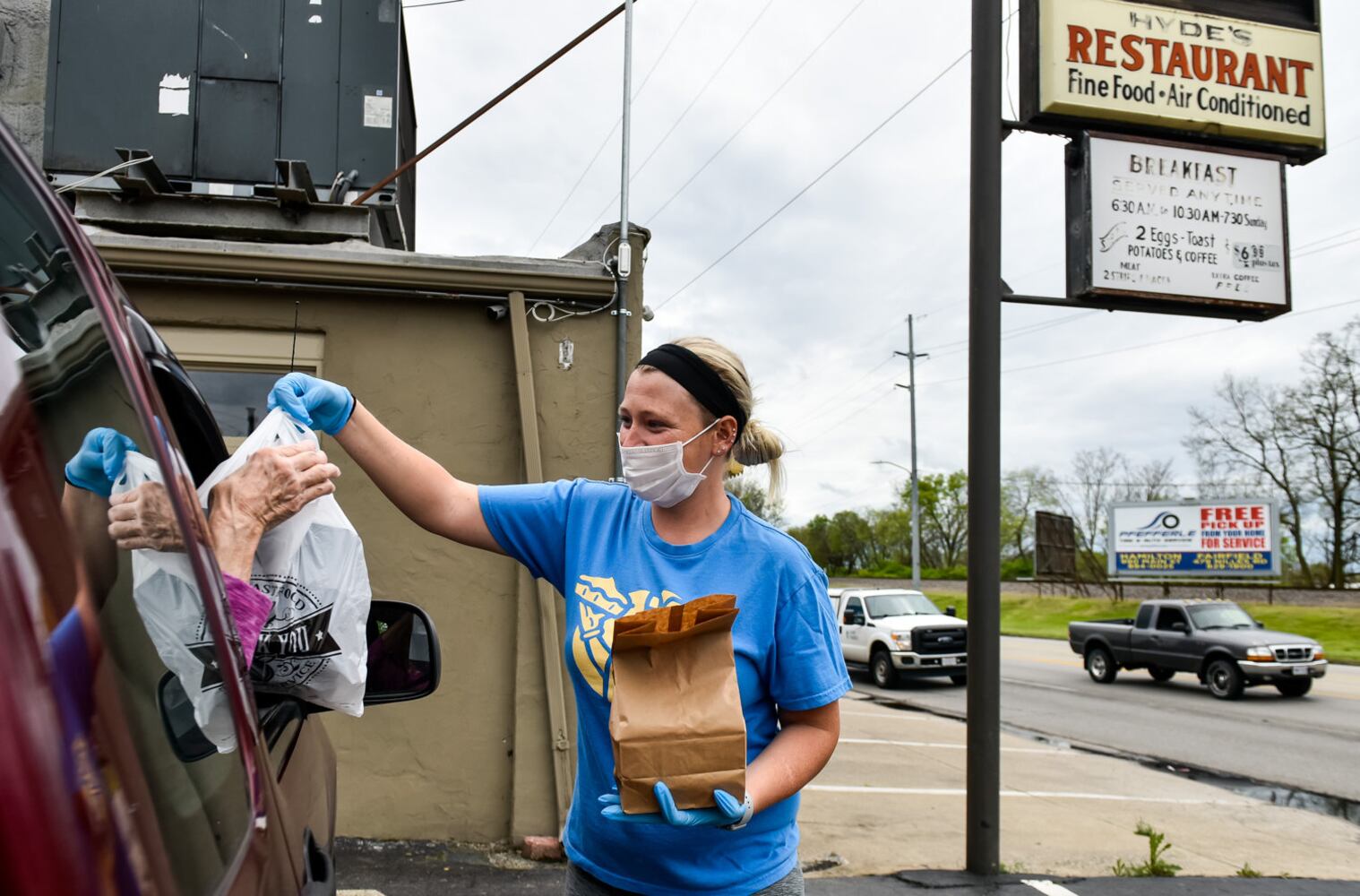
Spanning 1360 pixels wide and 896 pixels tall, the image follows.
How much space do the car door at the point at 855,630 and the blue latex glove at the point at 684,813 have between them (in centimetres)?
1774

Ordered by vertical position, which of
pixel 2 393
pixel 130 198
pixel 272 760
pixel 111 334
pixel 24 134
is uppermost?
pixel 24 134

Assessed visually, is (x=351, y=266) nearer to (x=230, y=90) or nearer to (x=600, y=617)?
(x=230, y=90)

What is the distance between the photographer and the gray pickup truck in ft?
53.9

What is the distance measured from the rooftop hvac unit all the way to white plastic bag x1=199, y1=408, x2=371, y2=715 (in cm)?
551

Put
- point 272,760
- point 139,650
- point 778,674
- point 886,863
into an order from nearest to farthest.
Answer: point 139,650 < point 272,760 < point 778,674 < point 886,863

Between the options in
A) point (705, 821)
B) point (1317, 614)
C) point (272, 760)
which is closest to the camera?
point (272, 760)

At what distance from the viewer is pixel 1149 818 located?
8180 mm

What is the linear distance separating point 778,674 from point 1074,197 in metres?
4.85

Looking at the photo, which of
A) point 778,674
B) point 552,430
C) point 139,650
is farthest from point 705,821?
point 552,430

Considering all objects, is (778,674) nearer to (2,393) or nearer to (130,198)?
(2,393)

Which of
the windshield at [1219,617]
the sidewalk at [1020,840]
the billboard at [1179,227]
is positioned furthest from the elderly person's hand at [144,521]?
the windshield at [1219,617]

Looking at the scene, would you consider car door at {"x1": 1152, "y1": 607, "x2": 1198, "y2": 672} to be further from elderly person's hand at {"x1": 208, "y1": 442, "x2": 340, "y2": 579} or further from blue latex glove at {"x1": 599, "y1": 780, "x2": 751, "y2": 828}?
elderly person's hand at {"x1": 208, "y1": 442, "x2": 340, "y2": 579}

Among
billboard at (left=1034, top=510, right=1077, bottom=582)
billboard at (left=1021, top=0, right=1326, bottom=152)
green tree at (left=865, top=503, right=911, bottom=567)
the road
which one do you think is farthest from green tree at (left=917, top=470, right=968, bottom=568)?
billboard at (left=1021, top=0, right=1326, bottom=152)

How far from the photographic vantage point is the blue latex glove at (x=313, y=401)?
2.12 m
